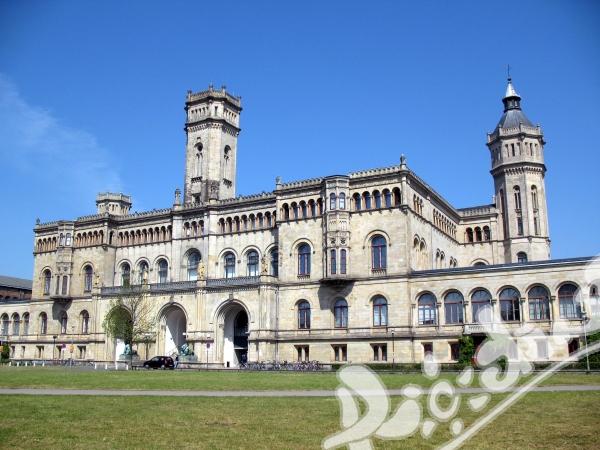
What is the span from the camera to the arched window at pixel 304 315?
6712cm

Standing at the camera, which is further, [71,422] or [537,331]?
[537,331]

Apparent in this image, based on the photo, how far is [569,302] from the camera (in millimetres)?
A: 55281

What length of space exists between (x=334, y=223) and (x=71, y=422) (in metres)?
48.3

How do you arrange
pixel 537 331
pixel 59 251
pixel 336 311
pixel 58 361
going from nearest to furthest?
pixel 537 331 → pixel 336 311 → pixel 58 361 → pixel 59 251

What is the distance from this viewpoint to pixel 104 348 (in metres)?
80.0

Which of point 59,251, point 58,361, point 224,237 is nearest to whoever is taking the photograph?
point 224,237

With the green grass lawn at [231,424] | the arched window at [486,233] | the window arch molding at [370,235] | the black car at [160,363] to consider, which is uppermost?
the arched window at [486,233]

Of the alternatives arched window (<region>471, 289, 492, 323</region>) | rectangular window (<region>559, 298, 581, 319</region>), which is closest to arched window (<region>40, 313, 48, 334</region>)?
arched window (<region>471, 289, 492, 323</region>)

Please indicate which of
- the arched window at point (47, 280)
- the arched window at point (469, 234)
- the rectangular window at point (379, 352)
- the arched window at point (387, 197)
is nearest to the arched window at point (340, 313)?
the rectangular window at point (379, 352)

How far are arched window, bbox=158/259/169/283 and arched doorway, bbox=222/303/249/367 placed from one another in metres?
12.4

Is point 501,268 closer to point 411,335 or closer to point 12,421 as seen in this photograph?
point 411,335

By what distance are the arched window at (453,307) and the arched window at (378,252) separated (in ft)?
24.0

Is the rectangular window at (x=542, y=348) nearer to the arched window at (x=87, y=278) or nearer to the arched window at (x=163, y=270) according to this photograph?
the arched window at (x=163, y=270)

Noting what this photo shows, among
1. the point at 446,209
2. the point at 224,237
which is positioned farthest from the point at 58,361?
the point at 446,209
